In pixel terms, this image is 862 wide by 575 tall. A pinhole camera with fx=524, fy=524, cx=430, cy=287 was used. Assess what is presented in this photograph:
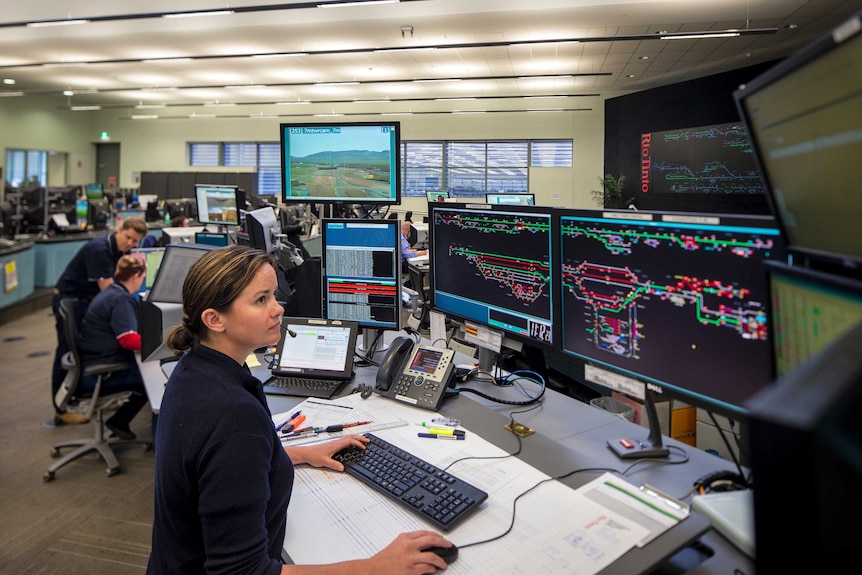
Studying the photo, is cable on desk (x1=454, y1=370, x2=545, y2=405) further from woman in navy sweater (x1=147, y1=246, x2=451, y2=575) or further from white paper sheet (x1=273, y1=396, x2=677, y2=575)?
woman in navy sweater (x1=147, y1=246, x2=451, y2=575)

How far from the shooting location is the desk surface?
933 mm

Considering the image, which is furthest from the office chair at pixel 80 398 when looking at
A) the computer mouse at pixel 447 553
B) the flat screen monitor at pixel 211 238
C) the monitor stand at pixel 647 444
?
the monitor stand at pixel 647 444

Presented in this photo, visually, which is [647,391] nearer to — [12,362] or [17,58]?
[12,362]

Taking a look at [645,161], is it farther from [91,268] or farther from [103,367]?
[103,367]

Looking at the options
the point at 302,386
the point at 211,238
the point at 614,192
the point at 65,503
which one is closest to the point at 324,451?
the point at 302,386

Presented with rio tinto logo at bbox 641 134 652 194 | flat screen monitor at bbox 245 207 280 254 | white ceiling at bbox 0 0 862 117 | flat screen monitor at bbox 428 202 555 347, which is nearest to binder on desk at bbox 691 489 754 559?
flat screen monitor at bbox 428 202 555 347

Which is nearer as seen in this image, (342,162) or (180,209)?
(342,162)

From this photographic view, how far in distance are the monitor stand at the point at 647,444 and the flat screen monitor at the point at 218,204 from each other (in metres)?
4.33

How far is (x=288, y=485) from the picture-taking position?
44.1 inches

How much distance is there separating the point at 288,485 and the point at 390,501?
0.22 meters

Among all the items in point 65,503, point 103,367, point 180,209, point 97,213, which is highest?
point 180,209

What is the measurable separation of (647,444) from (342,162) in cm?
166

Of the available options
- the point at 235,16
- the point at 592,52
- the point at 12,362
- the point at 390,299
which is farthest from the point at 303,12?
the point at 390,299

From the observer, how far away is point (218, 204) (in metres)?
5.09
